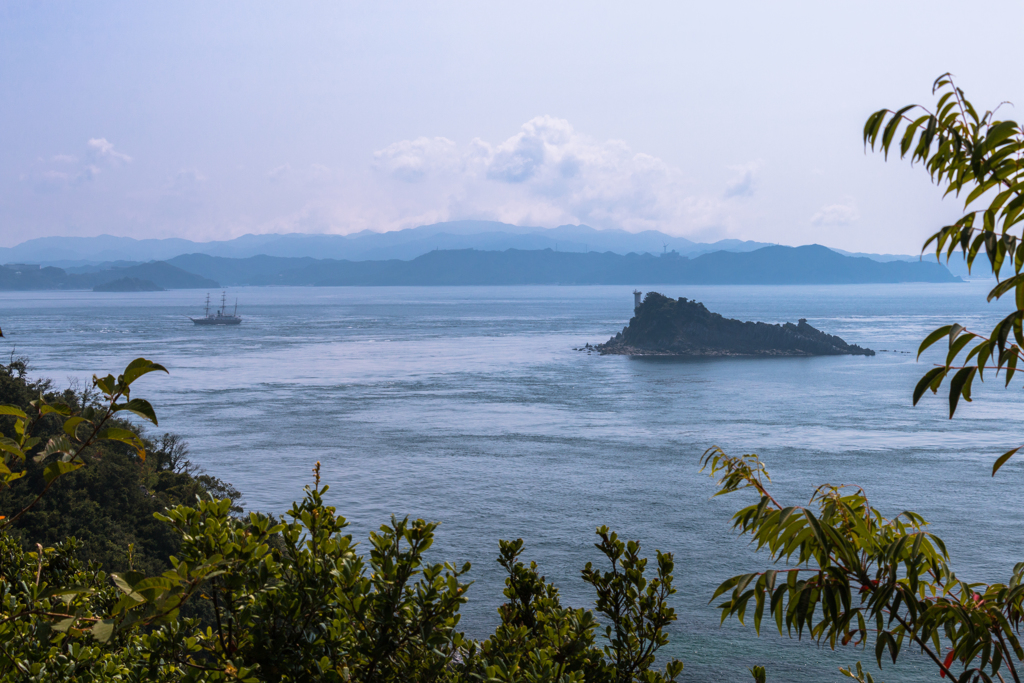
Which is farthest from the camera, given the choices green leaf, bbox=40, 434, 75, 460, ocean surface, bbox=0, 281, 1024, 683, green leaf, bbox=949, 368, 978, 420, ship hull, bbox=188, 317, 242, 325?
ship hull, bbox=188, 317, 242, 325

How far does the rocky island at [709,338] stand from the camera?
9769 cm

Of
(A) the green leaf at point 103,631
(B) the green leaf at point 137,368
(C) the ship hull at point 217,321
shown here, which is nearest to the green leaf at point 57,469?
(B) the green leaf at point 137,368

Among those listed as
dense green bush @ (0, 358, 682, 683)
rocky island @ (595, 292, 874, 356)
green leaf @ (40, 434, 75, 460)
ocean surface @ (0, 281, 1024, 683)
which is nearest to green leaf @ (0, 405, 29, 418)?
dense green bush @ (0, 358, 682, 683)

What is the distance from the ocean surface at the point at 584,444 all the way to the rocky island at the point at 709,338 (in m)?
4.89

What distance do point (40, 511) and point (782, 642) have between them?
71.6 feet

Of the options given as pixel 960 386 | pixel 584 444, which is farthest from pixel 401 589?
pixel 584 444

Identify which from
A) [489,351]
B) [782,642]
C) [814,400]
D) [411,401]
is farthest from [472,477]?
[489,351]

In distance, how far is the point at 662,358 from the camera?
9412 cm

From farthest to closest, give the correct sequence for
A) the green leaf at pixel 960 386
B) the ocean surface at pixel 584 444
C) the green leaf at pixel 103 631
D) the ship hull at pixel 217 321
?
1. the ship hull at pixel 217 321
2. the ocean surface at pixel 584 444
3. the green leaf at pixel 960 386
4. the green leaf at pixel 103 631

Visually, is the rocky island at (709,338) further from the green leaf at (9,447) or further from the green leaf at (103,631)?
the green leaf at (103,631)

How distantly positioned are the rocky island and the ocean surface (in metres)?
4.89

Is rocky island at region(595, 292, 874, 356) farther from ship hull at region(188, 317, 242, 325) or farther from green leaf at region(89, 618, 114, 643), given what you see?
green leaf at region(89, 618, 114, 643)

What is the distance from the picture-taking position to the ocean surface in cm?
2780

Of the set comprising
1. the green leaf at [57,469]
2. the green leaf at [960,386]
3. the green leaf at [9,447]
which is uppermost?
the green leaf at [960,386]
